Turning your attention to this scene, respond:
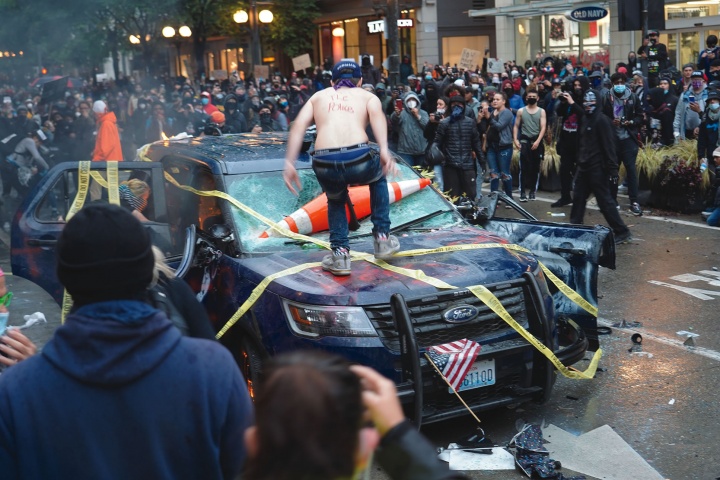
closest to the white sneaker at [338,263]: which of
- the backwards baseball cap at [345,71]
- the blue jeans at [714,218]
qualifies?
the backwards baseball cap at [345,71]

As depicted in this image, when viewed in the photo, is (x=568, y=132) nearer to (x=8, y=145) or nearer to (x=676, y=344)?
(x=676, y=344)

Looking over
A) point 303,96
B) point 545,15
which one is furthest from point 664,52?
point 545,15

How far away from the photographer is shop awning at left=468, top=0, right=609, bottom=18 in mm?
27891

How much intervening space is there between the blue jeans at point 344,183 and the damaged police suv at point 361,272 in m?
0.25

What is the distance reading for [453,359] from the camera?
17.6ft

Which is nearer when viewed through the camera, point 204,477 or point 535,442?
point 204,477

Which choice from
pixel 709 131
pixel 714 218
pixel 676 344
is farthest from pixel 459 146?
pixel 676 344

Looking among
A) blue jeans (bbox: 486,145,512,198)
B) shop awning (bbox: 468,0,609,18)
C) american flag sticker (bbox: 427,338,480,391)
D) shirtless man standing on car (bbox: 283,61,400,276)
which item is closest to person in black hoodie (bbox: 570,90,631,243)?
blue jeans (bbox: 486,145,512,198)

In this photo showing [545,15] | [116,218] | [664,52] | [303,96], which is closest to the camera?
[116,218]

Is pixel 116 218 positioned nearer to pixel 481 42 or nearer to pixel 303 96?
pixel 303 96

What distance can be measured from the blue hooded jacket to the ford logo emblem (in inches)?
130

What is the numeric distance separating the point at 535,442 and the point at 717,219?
7.45 m

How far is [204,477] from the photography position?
2318mm

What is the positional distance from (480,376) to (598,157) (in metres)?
6.03
